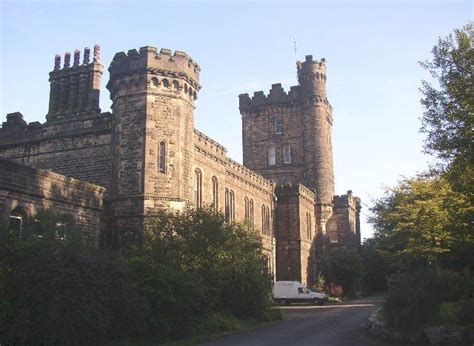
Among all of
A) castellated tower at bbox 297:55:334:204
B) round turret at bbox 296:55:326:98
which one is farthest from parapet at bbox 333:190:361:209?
round turret at bbox 296:55:326:98

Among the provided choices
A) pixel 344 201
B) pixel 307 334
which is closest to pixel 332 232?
pixel 344 201

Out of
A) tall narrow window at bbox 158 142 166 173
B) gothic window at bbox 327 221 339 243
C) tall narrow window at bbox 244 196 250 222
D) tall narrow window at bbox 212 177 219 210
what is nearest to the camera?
tall narrow window at bbox 158 142 166 173

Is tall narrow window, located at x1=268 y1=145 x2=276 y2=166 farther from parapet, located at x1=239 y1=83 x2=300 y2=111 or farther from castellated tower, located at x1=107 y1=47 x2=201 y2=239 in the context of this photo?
castellated tower, located at x1=107 y1=47 x2=201 y2=239

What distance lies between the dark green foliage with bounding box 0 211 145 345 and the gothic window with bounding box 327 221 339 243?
127 feet

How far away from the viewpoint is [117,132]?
78.9ft

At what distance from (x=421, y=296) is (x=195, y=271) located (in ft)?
25.4

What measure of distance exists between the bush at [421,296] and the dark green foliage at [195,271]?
5.77 m

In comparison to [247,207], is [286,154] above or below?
above

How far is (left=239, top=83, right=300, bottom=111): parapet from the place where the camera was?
171 ft

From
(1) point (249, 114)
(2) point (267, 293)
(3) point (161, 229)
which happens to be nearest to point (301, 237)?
(1) point (249, 114)

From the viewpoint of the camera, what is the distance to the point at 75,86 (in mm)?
28734

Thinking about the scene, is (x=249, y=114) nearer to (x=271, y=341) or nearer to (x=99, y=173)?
(x=99, y=173)

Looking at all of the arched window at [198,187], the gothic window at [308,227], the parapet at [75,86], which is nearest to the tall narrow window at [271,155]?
the gothic window at [308,227]

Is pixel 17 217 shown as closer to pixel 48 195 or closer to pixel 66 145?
pixel 48 195
